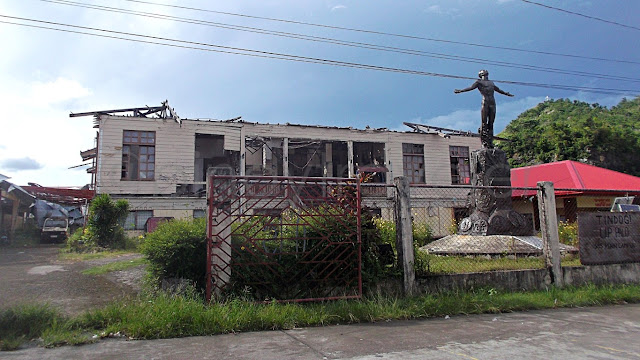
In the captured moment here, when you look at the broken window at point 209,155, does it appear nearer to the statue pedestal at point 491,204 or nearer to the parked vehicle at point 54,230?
the parked vehicle at point 54,230

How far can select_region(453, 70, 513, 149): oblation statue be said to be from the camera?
10.2m

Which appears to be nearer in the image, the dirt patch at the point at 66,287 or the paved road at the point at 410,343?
the paved road at the point at 410,343

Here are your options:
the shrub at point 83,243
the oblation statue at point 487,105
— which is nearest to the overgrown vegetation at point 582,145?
the oblation statue at point 487,105

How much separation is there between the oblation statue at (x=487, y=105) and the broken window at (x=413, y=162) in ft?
38.1

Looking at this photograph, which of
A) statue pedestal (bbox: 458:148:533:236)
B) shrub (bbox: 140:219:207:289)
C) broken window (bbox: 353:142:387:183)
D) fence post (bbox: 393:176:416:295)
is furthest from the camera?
broken window (bbox: 353:142:387:183)

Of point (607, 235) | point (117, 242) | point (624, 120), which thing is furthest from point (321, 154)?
point (624, 120)

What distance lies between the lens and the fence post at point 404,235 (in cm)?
615

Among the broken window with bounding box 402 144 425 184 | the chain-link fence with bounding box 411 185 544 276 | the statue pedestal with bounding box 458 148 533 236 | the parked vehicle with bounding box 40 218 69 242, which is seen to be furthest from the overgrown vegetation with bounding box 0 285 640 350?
the parked vehicle with bounding box 40 218 69 242

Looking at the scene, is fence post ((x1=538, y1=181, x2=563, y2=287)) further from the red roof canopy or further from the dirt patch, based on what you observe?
the red roof canopy

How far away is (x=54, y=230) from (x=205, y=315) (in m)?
18.8

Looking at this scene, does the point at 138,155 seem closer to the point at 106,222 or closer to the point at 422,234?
the point at 106,222

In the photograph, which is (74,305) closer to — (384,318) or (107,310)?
(107,310)

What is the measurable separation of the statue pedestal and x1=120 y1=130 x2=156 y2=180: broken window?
47.2 ft

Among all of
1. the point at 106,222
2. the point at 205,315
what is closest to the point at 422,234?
the point at 205,315
